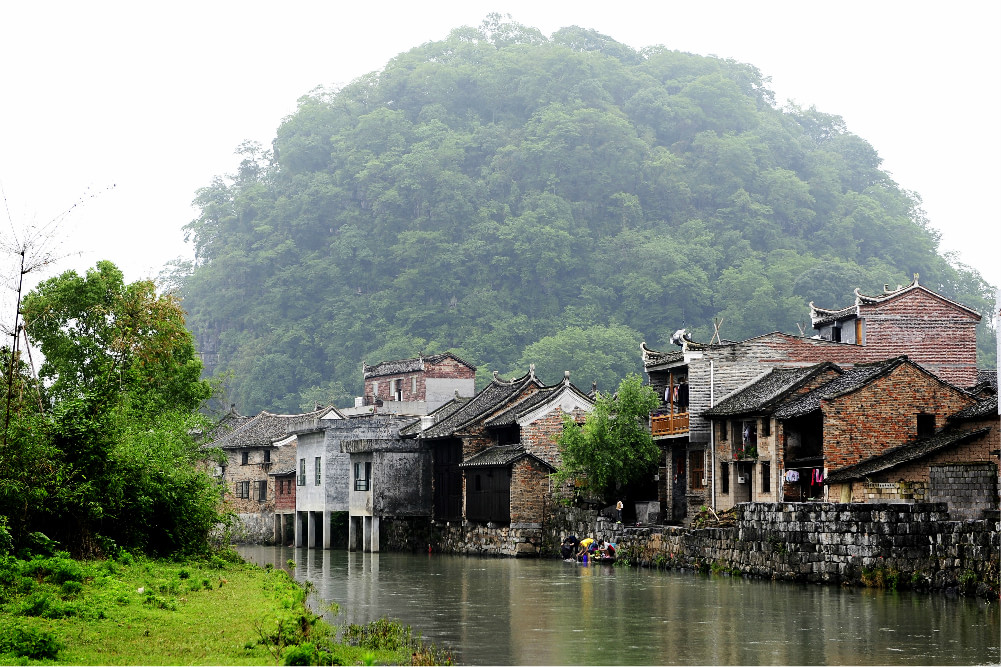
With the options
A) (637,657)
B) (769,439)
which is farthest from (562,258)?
(637,657)

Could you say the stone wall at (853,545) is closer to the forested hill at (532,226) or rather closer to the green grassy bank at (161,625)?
the green grassy bank at (161,625)

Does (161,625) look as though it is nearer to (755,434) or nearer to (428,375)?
(755,434)

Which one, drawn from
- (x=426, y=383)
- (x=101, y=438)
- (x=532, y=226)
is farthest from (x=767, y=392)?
(x=532, y=226)

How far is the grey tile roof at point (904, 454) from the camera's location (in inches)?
1502

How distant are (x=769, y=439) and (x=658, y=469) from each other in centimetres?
859

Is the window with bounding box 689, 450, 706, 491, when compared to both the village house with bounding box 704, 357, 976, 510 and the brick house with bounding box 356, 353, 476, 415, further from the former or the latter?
the brick house with bounding box 356, 353, 476, 415

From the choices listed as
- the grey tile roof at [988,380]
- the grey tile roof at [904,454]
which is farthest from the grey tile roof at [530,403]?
the grey tile roof at [904,454]

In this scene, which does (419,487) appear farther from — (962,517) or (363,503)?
(962,517)

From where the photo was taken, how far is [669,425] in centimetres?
5212

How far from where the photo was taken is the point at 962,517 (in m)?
33.9

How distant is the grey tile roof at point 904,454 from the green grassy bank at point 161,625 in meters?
18.9

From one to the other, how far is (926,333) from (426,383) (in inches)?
1492

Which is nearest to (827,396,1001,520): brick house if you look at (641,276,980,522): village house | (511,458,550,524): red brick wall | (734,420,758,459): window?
(734,420,758,459): window

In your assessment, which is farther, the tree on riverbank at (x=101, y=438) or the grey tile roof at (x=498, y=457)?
the grey tile roof at (x=498, y=457)
